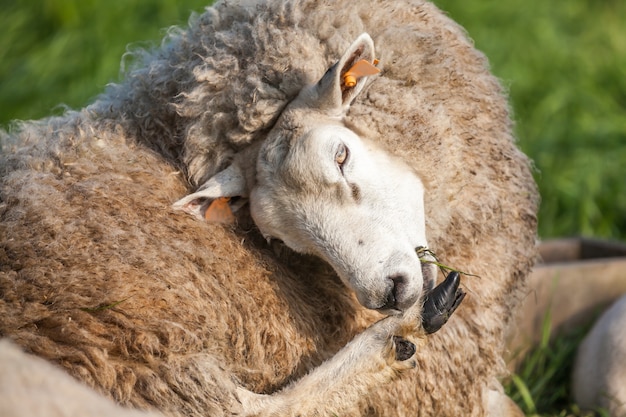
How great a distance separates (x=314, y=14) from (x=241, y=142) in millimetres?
482

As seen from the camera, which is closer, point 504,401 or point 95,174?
point 95,174

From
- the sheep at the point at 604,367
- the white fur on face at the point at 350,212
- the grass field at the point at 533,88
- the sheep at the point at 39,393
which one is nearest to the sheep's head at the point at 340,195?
the white fur on face at the point at 350,212

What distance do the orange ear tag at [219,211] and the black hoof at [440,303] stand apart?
2.26ft

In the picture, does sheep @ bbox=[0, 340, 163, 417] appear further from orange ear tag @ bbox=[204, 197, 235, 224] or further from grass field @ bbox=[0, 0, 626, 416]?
grass field @ bbox=[0, 0, 626, 416]

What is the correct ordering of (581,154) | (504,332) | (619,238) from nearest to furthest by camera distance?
1. (504,332)
2. (619,238)
3. (581,154)

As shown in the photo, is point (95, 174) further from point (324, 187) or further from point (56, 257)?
point (324, 187)

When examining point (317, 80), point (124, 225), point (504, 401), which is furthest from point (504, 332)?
point (124, 225)

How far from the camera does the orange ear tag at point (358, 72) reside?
293cm

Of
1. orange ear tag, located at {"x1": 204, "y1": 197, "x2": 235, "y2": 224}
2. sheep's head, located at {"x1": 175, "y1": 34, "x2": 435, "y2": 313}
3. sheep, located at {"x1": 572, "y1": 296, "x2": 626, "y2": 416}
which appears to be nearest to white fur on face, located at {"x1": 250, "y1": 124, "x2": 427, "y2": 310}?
sheep's head, located at {"x1": 175, "y1": 34, "x2": 435, "y2": 313}

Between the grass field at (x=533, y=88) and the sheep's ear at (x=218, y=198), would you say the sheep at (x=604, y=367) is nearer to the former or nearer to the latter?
the grass field at (x=533, y=88)

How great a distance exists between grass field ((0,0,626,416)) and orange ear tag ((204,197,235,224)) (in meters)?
1.79

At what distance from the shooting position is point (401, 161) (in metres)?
3.05

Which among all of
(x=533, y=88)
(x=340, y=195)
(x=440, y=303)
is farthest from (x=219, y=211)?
(x=533, y=88)

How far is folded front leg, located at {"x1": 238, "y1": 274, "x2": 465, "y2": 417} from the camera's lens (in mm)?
2814
